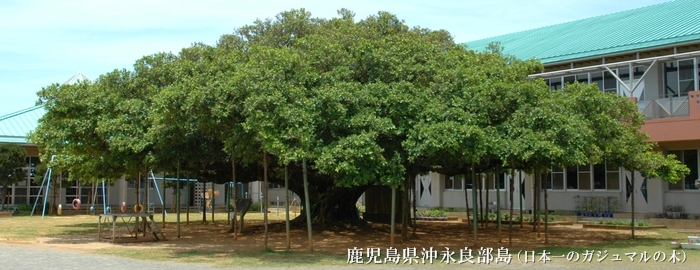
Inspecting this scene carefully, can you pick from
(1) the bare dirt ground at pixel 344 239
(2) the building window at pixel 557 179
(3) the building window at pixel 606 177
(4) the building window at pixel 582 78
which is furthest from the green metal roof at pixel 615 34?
(1) the bare dirt ground at pixel 344 239

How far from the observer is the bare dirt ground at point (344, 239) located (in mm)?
18844

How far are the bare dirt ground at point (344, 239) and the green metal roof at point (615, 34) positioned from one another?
710cm

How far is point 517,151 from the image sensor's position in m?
15.4

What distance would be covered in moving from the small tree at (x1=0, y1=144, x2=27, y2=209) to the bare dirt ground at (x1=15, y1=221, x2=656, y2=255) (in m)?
11.4

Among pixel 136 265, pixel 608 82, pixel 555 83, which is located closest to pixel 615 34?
pixel 608 82

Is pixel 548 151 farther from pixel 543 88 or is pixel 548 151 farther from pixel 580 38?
pixel 580 38

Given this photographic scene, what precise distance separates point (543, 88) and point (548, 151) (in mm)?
2266

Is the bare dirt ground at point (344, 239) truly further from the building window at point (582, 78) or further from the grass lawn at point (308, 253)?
the building window at point (582, 78)

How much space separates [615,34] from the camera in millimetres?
29734

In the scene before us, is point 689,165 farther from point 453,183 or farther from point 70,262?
point 70,262

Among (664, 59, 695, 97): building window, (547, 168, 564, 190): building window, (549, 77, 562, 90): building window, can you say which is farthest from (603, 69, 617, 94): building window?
(547, 168, 564, 190): building window

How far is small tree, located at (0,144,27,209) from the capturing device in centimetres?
3281

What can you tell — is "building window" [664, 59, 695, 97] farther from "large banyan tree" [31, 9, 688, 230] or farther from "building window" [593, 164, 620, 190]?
"large banyan tree" [31, 9, 688, 230]

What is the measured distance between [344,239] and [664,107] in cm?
1223
